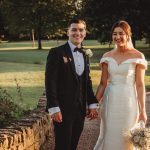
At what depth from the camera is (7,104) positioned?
295 inches

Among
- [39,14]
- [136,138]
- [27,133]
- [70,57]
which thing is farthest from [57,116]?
[39,14]

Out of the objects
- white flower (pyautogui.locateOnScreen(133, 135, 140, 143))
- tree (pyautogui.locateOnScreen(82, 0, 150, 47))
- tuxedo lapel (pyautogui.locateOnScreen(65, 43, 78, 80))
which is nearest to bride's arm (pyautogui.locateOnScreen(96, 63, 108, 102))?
tuxedo lapel (pyautogui.locateOnScreen(65, 43, 78, 80))

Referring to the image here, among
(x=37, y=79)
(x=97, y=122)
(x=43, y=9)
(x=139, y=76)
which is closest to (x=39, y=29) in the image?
(x=43, y=9)

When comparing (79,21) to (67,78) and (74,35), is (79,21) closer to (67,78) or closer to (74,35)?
(74,35)

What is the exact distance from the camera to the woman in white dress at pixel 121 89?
552cm

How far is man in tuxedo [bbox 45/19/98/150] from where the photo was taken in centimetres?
498

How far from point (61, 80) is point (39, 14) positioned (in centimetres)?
5285

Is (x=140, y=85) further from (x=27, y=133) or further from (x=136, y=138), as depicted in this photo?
(x=27, y=133)

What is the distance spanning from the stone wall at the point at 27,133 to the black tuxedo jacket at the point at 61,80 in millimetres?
776

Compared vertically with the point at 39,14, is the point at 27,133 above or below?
below

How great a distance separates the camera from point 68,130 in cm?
518

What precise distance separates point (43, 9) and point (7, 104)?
50.3m

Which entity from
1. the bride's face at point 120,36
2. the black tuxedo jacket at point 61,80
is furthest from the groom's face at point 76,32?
the bride's face at point 120,36

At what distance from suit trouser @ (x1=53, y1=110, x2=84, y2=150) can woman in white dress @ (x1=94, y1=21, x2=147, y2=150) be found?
640 mm
